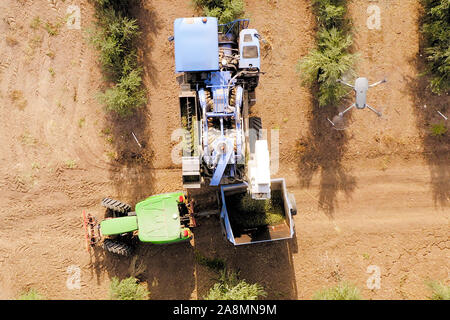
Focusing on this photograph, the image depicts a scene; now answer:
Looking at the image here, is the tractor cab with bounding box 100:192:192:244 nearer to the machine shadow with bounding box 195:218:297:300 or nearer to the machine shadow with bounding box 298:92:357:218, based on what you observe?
the machine shadow with bounding box 195:218:297:300

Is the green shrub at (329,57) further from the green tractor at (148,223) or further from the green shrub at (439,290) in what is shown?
the green shrub at (439,290)

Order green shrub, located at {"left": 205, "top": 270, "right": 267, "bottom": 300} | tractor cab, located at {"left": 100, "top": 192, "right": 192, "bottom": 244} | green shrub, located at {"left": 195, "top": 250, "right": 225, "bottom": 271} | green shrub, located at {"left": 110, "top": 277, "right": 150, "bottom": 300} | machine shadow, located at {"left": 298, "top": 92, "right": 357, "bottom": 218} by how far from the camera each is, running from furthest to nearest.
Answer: machine shadow, located at {"left": 298, "top": 92, "right": 357, "bottom": 218}
green shrub, located at {"left": 195, "top": 250, "right": 225, "bottom": 271}
green shrub, located at {"left": 110, "top": 277, "right": 150, "bottom": 300}
green shrub, located at {"left": 205, "top": 270, "right": 267, "bottom": 300}
tractor cab, located at {"left": 100, "top": 192, "right": 192, "bottom": 244}

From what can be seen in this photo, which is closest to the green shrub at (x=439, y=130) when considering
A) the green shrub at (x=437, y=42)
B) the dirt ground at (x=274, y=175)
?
the dirt ground at (x=274, y=175)

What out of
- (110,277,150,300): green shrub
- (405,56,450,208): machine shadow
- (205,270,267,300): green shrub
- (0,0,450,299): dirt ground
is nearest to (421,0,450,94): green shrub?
(405,56,450,208): machine shadow

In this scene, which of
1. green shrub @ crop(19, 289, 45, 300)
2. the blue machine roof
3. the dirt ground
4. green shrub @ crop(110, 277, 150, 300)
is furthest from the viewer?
the dirt ground

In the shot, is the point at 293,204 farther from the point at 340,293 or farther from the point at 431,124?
the point at 431,124

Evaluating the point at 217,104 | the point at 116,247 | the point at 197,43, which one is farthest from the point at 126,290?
the point at 197,43
